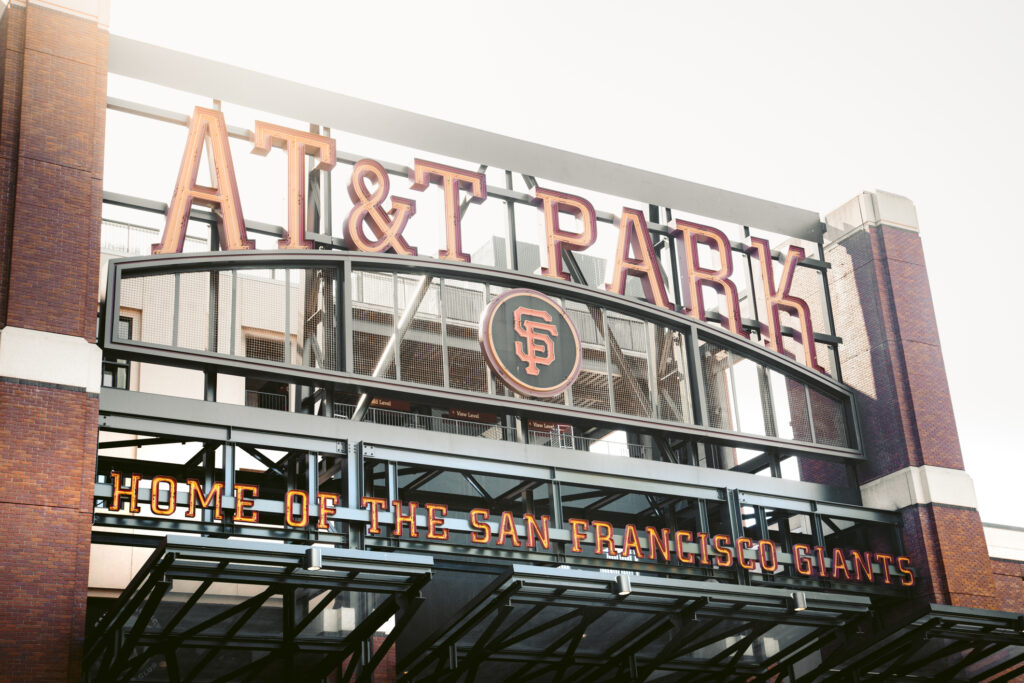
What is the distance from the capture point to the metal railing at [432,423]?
97.6 ft

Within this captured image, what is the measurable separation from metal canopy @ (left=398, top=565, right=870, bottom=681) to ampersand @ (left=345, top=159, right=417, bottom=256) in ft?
30.8

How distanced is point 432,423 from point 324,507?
546 cm

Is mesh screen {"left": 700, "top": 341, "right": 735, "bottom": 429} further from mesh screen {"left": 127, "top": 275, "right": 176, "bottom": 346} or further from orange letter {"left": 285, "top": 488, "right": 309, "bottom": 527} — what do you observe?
mesh screen {"left": 127, "top": 275, "right": 176, "bottom": 346}

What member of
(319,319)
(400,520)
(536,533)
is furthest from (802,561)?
(319,319)

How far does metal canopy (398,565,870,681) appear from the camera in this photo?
24.5m

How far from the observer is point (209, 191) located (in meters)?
29.0

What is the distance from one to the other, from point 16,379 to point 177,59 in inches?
Answer: 386

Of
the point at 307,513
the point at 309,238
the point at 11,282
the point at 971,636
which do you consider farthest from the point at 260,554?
the point at 971,636

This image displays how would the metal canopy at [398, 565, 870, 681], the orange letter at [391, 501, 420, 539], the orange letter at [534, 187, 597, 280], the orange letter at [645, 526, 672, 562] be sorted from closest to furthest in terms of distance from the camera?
the metal canopy at [398, 565, 870, 681]
the orange letter at [391, 501, 420, 539]
the orange letter at [645, 526, 672, 562]
the orange letter at [534, 187, 597, 280]

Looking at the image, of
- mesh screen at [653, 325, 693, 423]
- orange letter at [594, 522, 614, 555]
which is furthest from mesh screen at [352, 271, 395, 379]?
mesh screen at [653, 325, 693, 423]

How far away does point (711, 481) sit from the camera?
31.4 m

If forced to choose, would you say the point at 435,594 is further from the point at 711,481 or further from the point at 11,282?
the point at 11,282

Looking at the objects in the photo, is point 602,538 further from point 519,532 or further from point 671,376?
point 671,376

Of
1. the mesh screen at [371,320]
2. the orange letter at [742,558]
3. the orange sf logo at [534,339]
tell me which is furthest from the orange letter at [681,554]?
the mesh screen at [371,320]
